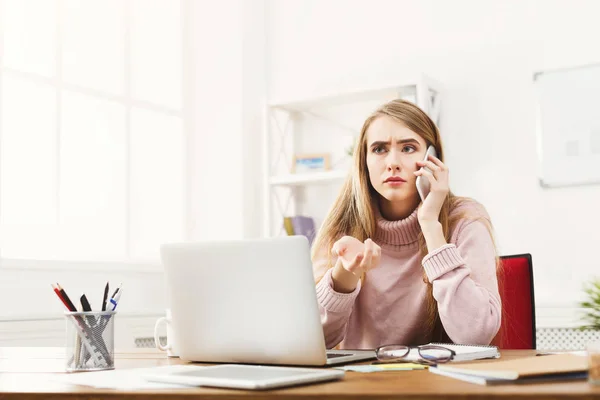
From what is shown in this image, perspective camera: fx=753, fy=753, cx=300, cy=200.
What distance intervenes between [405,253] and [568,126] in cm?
164

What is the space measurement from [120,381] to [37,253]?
226cm

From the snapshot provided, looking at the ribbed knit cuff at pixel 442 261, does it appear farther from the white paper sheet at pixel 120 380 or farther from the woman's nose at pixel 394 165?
the white paper sheet at pixel 120 380

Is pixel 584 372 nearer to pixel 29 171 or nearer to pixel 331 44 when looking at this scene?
pixel 29 171

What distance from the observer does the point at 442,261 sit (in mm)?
1550

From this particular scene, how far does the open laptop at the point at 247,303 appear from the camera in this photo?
1105 mm

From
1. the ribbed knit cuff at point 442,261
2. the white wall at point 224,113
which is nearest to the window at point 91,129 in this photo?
the white wall at point 224,113

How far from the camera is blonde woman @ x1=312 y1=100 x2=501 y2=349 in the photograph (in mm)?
1548

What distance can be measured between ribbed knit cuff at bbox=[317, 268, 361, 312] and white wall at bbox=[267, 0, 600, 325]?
1.78 metres

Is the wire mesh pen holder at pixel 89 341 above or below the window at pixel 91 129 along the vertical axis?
below

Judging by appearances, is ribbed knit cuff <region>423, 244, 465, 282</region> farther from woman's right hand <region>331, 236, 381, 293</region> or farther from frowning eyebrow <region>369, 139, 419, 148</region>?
frowning eyebrow <region>369, 139, 419, 148</region>

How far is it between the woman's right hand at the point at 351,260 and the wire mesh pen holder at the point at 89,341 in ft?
1.41

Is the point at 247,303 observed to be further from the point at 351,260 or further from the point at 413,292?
the point at 413,292

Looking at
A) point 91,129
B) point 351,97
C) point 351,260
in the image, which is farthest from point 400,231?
point 91,129

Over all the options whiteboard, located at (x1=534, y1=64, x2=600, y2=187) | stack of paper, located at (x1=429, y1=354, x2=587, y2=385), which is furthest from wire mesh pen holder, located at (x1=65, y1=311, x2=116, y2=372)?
whiteboard, located at (x1=534, y1=64, x2=600, y2=187)
